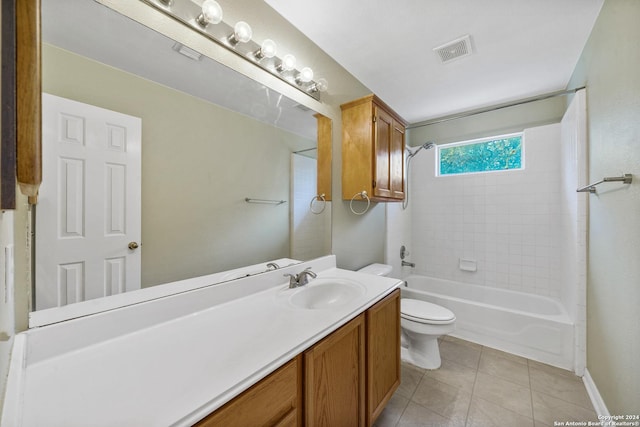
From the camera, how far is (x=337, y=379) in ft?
3.29

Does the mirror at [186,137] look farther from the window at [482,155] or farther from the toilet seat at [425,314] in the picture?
the window at [482,155]

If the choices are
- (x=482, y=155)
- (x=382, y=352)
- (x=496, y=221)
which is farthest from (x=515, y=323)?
(x=482, y=155)

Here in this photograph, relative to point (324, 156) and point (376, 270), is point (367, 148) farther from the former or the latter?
point (376, 270)

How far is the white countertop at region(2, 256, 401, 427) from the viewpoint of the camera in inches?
20.9

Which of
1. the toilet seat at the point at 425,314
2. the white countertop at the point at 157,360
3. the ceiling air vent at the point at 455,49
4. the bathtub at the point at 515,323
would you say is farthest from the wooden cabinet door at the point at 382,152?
the bathtub at the point at 515,323

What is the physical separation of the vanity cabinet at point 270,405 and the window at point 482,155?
124 inches

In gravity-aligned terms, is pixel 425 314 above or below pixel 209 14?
below

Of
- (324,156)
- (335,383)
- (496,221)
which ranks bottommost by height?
(335,383)

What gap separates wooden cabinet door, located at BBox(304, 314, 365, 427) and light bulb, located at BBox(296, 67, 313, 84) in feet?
4.85

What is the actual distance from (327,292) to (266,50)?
145 cm

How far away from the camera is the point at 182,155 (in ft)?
3.44

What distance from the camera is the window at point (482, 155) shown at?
2.80 metres

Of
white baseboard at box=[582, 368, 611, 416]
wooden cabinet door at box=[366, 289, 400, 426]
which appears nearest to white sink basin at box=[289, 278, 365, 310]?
wooden cabinet door at box=[366, 289, 400, 426]

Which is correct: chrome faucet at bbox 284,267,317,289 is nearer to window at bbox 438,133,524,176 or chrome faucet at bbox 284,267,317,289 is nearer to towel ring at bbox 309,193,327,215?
towel ring at bbox 309,193,327,215
